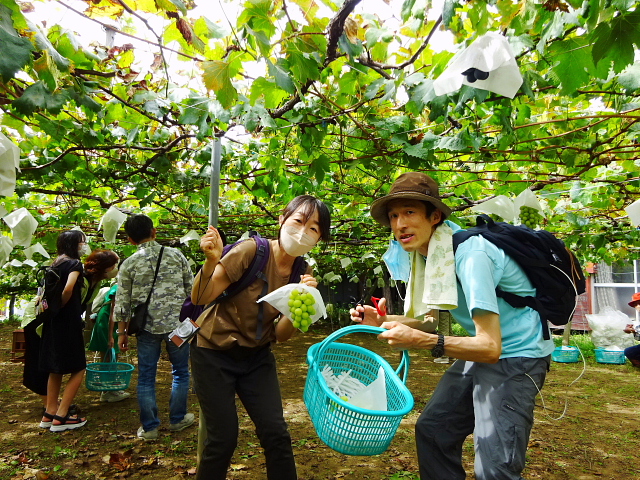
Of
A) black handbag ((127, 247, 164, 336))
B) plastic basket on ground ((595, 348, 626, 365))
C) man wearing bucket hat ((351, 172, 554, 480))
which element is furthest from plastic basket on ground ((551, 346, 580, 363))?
black handbag ((127, 247, 164, 336))

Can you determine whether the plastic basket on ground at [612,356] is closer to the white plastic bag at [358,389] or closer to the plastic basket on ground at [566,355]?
the plastic basket on ground at [566,355]

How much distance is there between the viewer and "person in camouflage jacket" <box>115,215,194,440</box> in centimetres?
346

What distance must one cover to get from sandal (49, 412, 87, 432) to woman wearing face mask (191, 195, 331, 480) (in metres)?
2.32

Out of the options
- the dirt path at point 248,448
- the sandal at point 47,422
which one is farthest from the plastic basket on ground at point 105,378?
the sandal at point 47,422

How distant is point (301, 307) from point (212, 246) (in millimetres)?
494

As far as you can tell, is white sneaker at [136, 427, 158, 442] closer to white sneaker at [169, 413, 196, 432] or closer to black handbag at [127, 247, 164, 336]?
white sneaker at [169, 413, 196, 432]

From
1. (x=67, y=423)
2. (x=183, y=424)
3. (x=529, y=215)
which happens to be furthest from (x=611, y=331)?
(x=67, y=423)

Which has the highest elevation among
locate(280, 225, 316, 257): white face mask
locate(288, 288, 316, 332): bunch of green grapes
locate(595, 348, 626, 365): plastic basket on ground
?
locate(280, 225, 316, 257): white face mask

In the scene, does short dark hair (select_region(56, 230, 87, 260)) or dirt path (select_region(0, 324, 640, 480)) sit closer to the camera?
dirt path (select_region(0, 324, 640, 480))

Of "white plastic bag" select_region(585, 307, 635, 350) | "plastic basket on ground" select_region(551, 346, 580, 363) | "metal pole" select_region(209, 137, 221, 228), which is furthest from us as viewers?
"white plastic bag" select_region(585, 307, 635, 350)

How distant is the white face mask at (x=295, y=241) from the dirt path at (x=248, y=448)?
1.71 m

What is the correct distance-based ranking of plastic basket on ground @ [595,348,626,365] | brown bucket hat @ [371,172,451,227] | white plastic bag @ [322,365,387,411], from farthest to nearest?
plastic basket on ground @ [595,348,626,365], white plastic bag @ [322,365,387,411], brown bucket hat @ [371,172,451,227]

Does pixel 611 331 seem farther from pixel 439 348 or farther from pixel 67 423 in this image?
pixel 67 423

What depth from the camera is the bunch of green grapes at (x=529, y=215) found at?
142 inches
